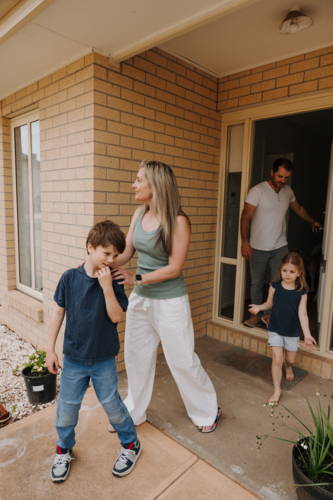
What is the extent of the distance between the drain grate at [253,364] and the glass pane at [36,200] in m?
2.19

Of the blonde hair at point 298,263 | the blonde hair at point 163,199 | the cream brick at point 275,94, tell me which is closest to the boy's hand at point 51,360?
the blonde hair at point 163,199

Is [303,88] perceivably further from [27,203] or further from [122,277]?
[27,203]

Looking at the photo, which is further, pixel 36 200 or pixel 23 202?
pixel 23 202

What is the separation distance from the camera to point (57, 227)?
3121 millimetres

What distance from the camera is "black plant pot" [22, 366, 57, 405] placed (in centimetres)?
267

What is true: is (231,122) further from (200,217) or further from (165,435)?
(165,435)

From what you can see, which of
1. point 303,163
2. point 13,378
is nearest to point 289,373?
point 13,378

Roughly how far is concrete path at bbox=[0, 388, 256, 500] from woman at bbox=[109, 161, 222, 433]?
20cm

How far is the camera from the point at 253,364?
3.21 m

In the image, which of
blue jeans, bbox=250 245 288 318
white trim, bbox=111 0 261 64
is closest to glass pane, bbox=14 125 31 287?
white trim, bbox=111 0 261 64

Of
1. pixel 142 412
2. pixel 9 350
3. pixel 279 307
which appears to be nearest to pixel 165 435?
pixel 142 412

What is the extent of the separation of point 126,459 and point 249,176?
2827 mm

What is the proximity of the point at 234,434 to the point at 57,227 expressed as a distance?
2226 millimetres

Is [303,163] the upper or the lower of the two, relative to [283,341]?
upper
